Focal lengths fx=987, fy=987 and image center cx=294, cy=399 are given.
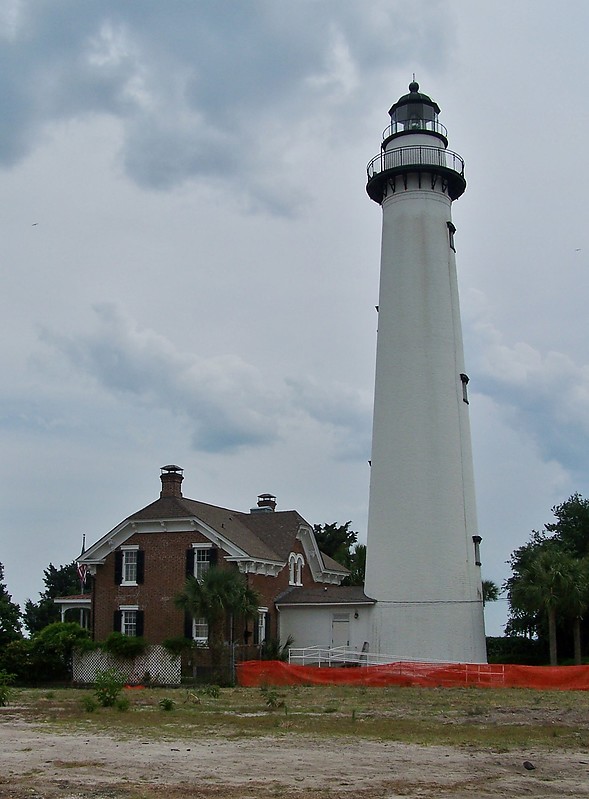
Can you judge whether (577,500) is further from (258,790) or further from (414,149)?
(258,790)

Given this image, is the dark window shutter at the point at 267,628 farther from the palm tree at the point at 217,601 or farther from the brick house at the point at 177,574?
the palm tree at the point at 217,601

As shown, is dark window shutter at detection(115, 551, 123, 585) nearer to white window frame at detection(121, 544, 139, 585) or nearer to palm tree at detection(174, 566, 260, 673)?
white window frame at detection(121, 544, 139, 585)

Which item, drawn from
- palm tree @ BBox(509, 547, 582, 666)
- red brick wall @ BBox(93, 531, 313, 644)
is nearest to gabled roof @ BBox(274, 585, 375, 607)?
red brick wall @ BBox(93, 531, 313, 644)

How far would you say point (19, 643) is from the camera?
116 ft

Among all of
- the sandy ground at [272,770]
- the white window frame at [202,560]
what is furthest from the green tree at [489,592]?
the sandy ground at [272,770]

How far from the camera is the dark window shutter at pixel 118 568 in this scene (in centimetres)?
3875

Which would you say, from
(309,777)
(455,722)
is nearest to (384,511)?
(455,722)

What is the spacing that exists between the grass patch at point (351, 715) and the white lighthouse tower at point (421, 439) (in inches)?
287

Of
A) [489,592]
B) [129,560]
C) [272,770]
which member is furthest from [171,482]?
[272,770]

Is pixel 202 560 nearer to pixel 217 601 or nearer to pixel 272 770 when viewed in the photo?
pixel 217 601

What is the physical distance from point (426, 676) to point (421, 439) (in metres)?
9.33

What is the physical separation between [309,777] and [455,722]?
8.08 meters

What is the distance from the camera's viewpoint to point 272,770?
13805mm

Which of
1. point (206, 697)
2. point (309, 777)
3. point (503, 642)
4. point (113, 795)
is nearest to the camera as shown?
point (113, 795)
